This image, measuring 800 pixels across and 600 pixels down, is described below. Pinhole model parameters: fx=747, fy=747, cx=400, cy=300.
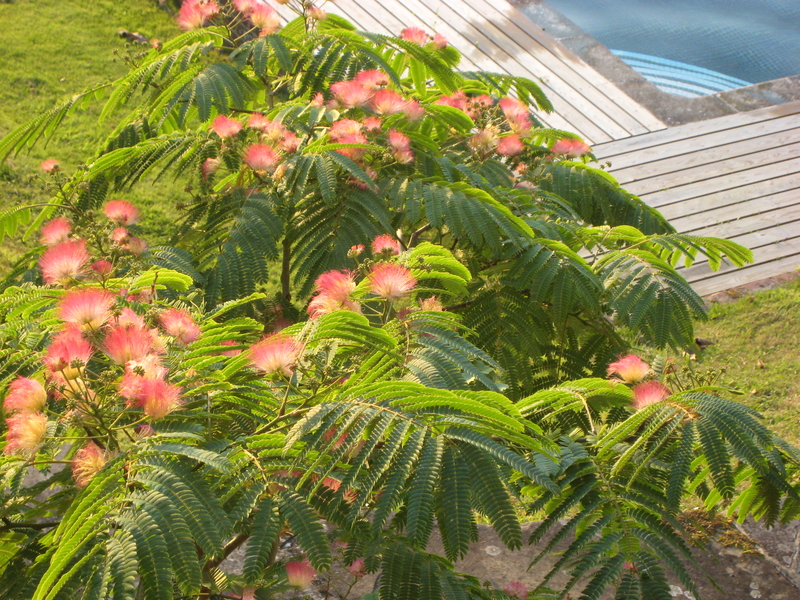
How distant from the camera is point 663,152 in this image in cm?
693

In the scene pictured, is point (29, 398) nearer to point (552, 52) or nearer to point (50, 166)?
point (50, 166)

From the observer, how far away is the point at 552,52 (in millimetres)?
8242

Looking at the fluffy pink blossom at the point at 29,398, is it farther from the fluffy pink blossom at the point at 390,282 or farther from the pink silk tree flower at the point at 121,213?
the pink silk tree flower at the point at 121,213

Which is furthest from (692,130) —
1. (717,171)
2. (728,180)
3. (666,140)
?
(728,180)

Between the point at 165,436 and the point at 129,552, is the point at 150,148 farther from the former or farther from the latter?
the point at 129,552

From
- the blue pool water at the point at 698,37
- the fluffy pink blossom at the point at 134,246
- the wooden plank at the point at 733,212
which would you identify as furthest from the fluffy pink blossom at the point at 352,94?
the blue pool water at the point at 698,37

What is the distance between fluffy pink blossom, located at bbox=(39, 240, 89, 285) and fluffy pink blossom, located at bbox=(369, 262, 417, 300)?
2.41 feet

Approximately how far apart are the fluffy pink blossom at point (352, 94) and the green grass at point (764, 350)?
2.88 metres

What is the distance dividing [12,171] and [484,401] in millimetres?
5674

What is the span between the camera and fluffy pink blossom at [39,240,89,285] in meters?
1.84

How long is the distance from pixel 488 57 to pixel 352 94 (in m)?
5.91

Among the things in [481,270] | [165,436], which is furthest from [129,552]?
[481,270]

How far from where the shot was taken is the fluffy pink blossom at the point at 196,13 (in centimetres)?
296

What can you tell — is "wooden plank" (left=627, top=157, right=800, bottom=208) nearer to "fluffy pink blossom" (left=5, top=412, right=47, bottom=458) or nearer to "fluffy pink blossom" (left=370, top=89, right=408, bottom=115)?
"fluffy pink blossom" (left=370, top=89, right=408, bottom=115)
